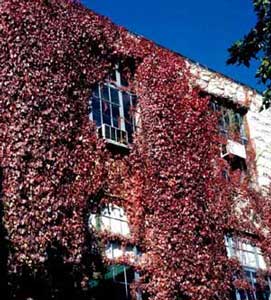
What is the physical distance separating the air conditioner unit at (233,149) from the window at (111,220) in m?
4.03

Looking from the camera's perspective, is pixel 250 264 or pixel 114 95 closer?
pixel 114 95

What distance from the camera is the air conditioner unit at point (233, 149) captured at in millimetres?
15550

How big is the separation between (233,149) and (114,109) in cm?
369

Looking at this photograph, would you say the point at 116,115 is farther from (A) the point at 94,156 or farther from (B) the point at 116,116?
(A) the point at 94,156

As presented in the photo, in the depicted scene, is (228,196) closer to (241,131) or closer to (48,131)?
(241,131)

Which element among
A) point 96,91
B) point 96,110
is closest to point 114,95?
point 96,91

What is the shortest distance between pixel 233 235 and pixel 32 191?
5.65 meters

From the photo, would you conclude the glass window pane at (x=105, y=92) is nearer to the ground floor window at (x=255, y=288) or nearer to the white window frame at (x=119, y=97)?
the white window frame at (x=119, y=97)

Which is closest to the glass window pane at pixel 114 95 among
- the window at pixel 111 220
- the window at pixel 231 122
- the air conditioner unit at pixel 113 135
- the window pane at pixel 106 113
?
the window pane at pixel 106 113

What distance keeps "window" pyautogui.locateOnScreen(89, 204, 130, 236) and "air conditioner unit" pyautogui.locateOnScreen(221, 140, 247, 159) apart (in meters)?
4.03

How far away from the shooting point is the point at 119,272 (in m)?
11.8

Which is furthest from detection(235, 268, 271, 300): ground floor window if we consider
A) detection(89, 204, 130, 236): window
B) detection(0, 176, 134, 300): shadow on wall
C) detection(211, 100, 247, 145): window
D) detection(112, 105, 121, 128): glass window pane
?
detection(112, 105, 121, 128): glass window pane

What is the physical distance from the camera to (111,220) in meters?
12.2

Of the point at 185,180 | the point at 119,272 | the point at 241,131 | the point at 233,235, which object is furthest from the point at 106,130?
the point at 241,131
